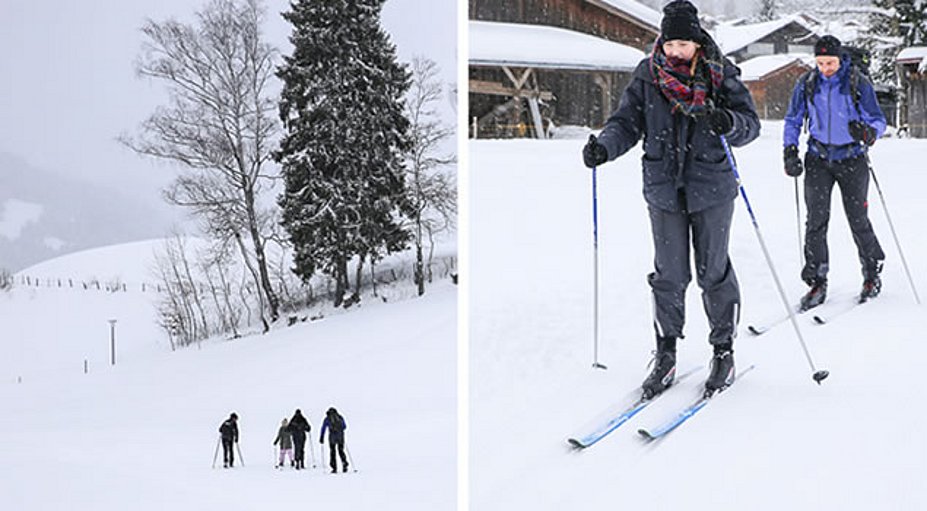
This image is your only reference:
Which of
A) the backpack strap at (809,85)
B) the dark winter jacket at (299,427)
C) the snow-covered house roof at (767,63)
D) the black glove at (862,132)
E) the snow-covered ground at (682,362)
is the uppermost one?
the snow-covered house roof at (767,63)

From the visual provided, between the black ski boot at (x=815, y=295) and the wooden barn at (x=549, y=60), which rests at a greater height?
the wooden barn at (x=549, y=60)

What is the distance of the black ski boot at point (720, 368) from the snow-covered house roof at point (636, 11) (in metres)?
0.67

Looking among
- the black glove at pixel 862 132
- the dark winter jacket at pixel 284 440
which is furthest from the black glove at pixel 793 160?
the dark winter jacket at pixel 284 440

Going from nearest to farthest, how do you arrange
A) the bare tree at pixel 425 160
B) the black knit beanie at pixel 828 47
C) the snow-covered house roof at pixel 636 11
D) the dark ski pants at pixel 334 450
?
the black knit beanie at pixel 828 47 → the snow-covered house roof at pixel 636 11 → the dark ski pants at pixel 334 450 → the bare tree at pixel 425 160

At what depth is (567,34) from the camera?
2.19m

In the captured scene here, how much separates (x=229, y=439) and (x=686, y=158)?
1445 mm

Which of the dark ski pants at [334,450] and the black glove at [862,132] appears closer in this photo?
the black glove at [862,132]

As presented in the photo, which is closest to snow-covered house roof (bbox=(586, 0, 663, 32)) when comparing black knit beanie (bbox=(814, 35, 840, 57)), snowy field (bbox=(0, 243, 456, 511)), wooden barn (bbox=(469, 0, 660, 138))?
wooden barn (bbox=(469, 0, 660, 138))

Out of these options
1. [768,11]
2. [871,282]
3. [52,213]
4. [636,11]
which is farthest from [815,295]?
[52,213]

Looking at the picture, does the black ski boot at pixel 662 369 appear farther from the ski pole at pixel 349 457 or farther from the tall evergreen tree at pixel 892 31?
the ski pole at pixel 349 457

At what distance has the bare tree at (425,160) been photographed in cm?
268

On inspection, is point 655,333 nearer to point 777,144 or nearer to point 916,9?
point 777,144

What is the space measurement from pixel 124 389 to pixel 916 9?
6.88ft

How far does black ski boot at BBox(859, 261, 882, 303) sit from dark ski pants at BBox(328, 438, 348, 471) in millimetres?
1364
